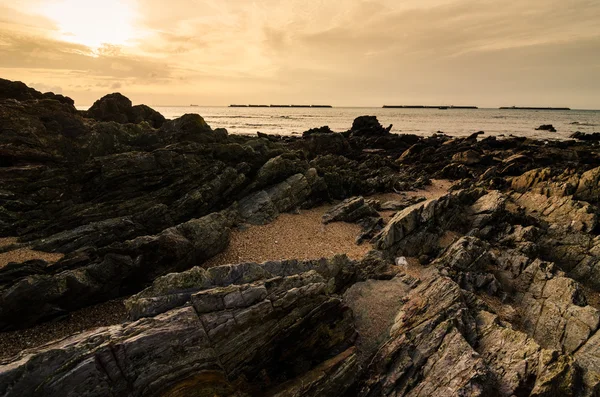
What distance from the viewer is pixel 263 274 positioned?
12.1 m

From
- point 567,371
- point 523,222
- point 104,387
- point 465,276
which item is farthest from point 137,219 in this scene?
point 523,222

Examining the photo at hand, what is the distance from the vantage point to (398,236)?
21812 mm

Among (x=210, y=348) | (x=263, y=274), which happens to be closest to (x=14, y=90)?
(x=263, y=274)

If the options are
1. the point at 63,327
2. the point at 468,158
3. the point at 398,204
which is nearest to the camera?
the point at 63,327

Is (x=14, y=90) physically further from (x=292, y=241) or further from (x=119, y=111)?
(x=292, y=241)

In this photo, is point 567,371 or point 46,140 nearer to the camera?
point 567,371

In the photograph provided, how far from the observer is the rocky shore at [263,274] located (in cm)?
927

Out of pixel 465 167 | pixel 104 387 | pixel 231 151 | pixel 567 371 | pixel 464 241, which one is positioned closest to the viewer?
pixel 104 387

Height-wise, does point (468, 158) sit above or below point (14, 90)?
below

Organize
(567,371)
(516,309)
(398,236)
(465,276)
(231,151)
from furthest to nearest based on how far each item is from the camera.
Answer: (231,151), (398,236), (465,276), (516,309), (567,371)

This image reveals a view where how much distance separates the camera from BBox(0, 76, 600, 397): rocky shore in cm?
927

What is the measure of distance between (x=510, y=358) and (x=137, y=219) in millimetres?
20278

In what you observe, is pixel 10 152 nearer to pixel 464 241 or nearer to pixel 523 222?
pixel 464 241

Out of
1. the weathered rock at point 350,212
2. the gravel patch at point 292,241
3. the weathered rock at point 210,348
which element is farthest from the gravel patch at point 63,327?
the weathered rock at point 350,212
